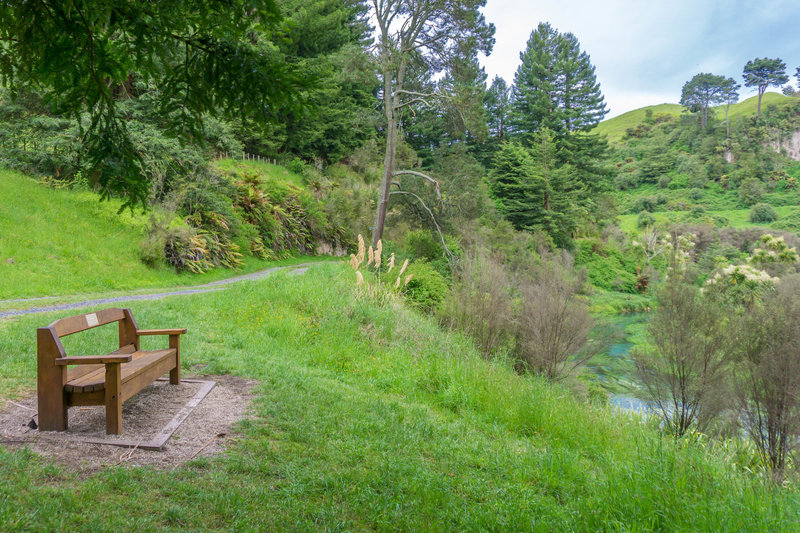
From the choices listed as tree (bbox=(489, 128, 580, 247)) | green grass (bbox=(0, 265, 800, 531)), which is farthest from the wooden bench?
tree (bbox=(489, 128, 580, 247))

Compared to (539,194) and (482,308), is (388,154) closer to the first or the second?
(482,308)

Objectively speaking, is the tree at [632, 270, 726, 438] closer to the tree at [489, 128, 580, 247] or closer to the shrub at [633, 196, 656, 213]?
the tree at [489, 128, 580, 247]

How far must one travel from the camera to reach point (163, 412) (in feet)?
12.8

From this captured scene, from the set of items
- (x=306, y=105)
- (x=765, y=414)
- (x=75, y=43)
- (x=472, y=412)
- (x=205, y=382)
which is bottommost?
(x=765, y=414)

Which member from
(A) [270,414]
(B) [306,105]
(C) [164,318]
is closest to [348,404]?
(A) [270,414]

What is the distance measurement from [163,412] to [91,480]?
54.6 inches

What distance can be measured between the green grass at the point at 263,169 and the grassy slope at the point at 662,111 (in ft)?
210

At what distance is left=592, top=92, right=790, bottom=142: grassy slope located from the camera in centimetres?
7738

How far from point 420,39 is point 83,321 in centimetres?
1438

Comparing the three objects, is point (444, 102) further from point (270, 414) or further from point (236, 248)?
point (270, 414)

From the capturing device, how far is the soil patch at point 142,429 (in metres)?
2.95

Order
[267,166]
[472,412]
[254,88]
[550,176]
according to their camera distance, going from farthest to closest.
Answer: [550,176] → [267,166] → [472,412] → [254,88]

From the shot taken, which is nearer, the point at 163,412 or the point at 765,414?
the point at 163,412

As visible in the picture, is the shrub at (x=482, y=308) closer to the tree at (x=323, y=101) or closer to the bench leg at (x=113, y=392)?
the bench leg at (x=113, y=392)
